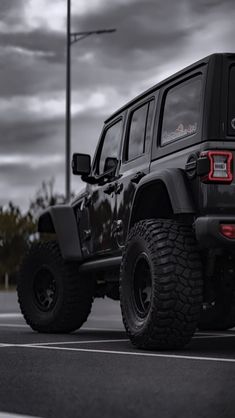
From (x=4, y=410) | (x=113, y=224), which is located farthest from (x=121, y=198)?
(x=4, y=410)

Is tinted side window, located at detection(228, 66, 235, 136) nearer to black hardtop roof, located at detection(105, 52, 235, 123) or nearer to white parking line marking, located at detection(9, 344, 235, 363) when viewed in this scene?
black hardtop roof, located at detection(105, 52, 235, 123)

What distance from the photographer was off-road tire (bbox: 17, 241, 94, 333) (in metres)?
10.1

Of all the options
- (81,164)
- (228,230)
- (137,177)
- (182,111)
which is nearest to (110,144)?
(81,164)

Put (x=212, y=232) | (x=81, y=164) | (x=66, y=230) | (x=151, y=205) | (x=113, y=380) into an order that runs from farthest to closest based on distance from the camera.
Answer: (x=66, y=230)
(x=81, y=164)
(x=151, y=205)
(x=212, y=232)
(x=113, y=380)

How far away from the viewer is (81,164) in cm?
998

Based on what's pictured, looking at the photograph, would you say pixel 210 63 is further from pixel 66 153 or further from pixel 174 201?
pixel 66 153

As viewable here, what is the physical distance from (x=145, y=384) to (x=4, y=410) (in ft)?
3.47

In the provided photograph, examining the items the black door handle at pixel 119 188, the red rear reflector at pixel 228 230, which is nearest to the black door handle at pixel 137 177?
the black door handle at pixel 119 188

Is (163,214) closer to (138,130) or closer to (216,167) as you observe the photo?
(138,130)

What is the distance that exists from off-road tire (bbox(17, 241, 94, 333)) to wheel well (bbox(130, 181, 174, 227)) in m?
1.89

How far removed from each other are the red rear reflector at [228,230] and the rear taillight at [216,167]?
1.13 ft

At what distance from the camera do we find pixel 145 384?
18.0ft

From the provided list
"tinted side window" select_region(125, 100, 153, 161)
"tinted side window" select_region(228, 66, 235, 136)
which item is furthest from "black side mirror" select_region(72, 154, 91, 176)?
"tinted side window" select_region(228, 66, 235, 136)

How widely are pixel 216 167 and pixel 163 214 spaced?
127cm
